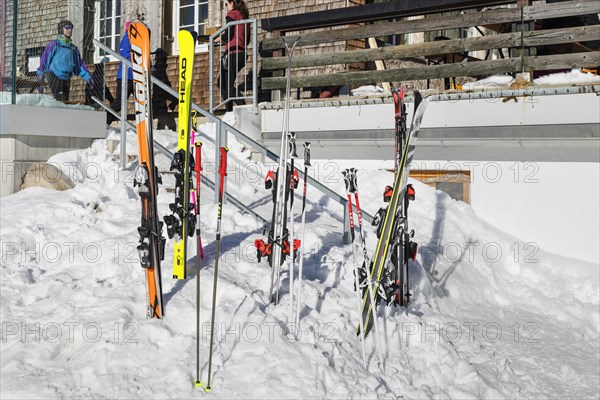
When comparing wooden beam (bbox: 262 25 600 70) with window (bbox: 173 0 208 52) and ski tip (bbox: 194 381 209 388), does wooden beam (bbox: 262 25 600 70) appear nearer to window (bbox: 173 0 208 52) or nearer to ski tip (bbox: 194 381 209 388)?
window (bbox: 173 0 208 52)

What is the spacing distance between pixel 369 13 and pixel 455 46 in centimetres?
154

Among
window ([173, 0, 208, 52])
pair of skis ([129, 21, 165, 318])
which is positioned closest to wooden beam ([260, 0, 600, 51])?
window ([173, 0, 208, 52])

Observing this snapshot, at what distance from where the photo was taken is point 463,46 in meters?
10.1

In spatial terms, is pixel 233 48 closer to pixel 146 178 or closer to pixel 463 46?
pixel 463 46

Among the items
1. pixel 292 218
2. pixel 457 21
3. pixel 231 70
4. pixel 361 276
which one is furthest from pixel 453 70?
pixel 292 218

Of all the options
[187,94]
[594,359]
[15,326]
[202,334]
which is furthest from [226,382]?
[594,359]

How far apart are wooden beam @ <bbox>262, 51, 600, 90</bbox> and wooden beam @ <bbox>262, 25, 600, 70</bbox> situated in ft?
0.61

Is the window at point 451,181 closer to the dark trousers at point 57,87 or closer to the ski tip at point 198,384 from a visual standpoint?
the dark trousers at point 57,87

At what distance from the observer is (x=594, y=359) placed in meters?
7.26

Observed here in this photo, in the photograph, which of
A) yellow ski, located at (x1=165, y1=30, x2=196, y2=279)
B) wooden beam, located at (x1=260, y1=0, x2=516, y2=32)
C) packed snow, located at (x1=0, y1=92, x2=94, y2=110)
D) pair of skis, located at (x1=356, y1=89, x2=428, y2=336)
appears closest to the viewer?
yellow ski, located at (x1=165, y1=30, x2=196, y2=279)

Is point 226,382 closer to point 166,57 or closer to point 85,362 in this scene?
point 85,362

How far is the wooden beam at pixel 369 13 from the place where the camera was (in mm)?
10266

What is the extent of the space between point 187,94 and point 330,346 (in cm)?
234

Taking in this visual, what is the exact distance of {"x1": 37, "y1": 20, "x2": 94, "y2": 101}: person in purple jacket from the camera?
9.84 metres
